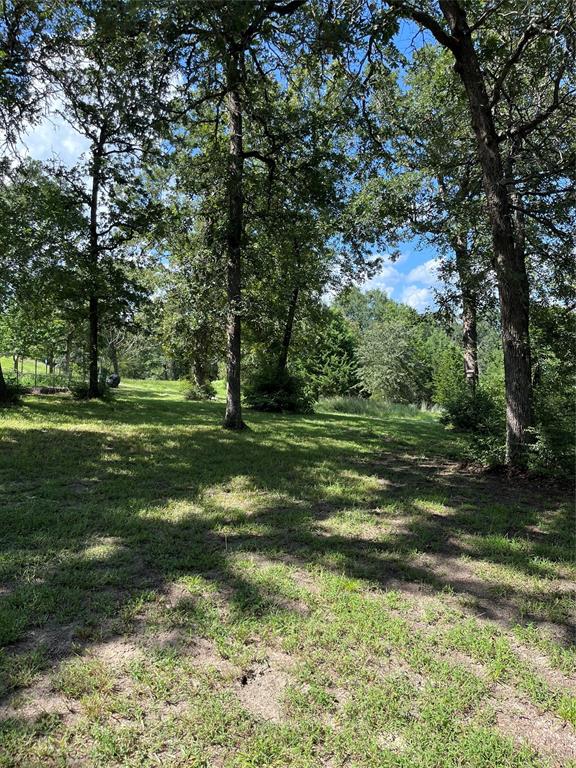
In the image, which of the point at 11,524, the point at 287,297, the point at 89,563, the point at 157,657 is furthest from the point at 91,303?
the point at 157,657

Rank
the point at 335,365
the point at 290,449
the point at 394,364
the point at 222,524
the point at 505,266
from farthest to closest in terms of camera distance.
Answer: the point at 394,364 → the point at 335,365 → the point at 290,449 → the point at 505,266 → the point at 222,524

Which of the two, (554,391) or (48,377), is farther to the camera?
(48,377)

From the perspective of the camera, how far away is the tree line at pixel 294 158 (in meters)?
5.62

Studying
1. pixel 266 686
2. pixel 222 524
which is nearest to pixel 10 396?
pixel 222 524

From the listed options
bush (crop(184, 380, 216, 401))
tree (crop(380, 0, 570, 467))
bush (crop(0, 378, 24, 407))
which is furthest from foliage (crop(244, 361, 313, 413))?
tree (crop(380, 0, 570, 467))

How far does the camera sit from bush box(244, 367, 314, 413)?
593 inches

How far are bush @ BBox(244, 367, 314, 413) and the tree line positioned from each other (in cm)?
332

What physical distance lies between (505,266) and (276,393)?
372 inches

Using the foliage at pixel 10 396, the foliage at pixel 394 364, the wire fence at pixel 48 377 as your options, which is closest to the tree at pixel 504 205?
the foliage at pixel 10 396

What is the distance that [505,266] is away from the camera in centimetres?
664

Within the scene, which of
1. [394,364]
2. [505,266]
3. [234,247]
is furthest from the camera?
[394,364]

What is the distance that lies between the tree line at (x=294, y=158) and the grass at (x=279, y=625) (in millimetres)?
3519

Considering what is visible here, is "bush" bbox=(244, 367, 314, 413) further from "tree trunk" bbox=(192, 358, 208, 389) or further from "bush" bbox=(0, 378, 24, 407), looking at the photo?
"tree trunk" bbox=(192, 358, 208, 389)

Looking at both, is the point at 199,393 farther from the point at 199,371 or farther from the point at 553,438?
the point at 553,438
